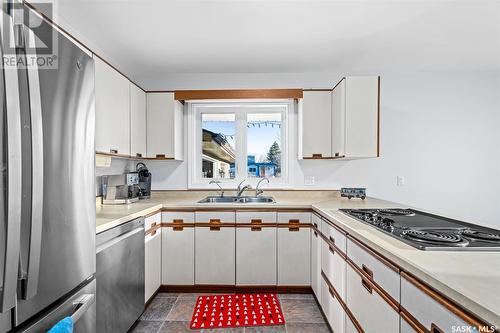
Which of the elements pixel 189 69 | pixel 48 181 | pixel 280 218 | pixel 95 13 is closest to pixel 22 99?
pixel 48 181

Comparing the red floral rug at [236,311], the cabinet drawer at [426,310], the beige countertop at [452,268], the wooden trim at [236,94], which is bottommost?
the red floral rug at [236,311]


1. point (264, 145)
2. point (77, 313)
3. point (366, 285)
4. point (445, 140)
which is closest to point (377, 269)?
point (366, 285)

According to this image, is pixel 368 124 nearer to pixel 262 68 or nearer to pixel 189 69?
pixel 262 68

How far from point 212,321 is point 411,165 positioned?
2745 mm

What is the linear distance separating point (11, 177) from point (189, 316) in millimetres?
1946

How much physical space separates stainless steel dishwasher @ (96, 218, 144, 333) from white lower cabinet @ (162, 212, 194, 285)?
51 cm

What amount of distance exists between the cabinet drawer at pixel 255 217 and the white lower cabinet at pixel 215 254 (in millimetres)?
73

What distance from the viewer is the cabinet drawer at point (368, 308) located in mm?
1167

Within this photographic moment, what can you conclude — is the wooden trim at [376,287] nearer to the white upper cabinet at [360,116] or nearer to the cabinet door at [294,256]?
the cabinet door at [294,256]

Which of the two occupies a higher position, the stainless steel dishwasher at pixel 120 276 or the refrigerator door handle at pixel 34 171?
the refrigerator door handle at pixel 34 171

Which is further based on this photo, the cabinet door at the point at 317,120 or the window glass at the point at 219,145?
the window glass at the point at 219,145

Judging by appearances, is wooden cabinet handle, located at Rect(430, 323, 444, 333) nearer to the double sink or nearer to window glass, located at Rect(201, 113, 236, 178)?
the double sink

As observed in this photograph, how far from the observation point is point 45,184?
1008 millimetres

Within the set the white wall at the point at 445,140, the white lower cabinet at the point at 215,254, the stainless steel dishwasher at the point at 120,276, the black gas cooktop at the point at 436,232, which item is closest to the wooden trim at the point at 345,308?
the black gas cooktop at the point at 436,232
